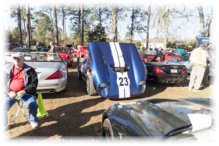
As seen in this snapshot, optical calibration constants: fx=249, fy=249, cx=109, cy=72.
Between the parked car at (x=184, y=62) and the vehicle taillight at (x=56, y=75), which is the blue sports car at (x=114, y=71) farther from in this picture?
the parked car at (x=184, y=62)

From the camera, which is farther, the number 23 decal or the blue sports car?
the number 23 decal

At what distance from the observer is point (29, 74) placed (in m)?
4.70

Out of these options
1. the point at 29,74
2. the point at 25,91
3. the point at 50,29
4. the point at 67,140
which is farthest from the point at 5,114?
the point at 50,29

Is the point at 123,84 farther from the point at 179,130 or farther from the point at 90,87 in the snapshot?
the point at 179,130

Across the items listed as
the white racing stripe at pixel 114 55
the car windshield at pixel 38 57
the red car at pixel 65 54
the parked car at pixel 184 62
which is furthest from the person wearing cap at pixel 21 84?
the red car at pixel 65 54

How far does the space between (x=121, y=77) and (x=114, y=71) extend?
0.27 metres

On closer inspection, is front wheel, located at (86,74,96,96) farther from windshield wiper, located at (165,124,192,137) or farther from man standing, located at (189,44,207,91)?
windshield wiper, located at (165,124,192,137)

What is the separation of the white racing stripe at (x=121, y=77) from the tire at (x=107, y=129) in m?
3.30

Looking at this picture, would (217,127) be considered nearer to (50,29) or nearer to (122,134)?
(122,134)

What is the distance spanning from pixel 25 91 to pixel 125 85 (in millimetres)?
3199

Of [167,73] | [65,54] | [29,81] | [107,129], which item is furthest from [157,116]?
[65,54]

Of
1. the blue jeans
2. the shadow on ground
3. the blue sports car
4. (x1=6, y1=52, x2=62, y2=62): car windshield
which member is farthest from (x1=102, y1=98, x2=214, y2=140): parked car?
(x1=6, y1=52, x2=62, y2=62): car windshield

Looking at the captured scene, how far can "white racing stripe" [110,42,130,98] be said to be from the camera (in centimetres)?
700

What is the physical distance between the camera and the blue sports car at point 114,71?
273 inches
